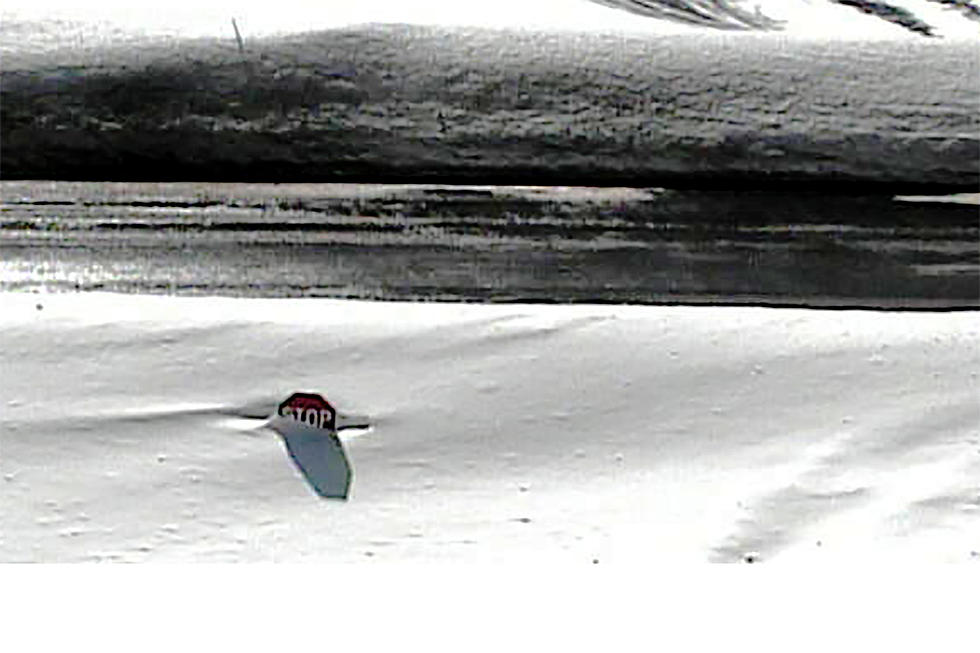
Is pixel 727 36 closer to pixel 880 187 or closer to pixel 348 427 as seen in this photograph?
pixel 880 187

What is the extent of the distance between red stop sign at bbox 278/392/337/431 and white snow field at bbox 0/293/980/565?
11 millimetres

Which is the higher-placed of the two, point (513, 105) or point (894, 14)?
point (894, 14)

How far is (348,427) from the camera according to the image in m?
0.89

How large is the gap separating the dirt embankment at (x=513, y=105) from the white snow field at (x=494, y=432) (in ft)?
0.38

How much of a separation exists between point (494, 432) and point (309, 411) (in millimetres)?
138

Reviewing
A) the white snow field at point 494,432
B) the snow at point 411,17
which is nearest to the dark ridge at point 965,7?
the snow at point 411,17

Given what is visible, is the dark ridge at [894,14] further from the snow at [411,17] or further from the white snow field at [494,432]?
the white snow field at [494,432]

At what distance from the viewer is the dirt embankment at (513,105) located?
0.89 metres

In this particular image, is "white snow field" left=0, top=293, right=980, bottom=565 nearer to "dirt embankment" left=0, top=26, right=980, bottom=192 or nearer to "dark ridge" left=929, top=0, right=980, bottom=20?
"dirt embankment" left=0, top=26, right=980, bottom=192

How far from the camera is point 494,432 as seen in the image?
88 cm

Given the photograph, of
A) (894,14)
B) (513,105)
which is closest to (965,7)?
(894,14)

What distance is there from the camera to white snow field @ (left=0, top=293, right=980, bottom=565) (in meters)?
0.85

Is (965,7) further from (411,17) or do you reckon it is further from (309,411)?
(309,411)

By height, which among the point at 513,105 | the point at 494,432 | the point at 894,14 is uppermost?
the point at 894,14
